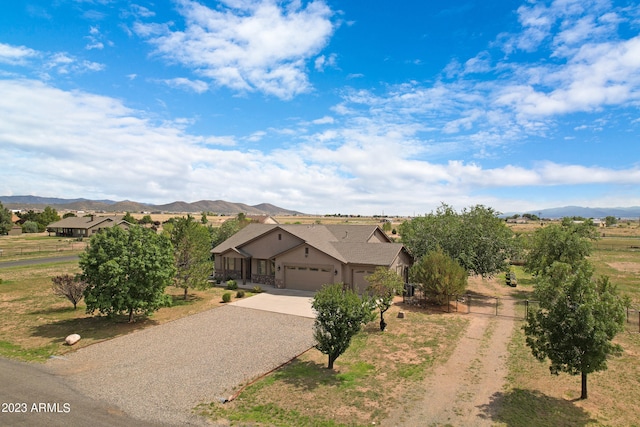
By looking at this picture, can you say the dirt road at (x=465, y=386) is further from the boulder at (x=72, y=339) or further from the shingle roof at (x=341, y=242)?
the boulder at (x=72, y=339)

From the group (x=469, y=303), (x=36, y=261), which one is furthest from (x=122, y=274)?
(x=36, y=261)

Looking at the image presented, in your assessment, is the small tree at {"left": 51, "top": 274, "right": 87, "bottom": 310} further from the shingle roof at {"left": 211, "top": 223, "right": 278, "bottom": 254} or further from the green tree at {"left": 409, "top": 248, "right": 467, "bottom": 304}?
the green tree at {"left": 409, "top": 248, "right": 467, "bottom": 304}

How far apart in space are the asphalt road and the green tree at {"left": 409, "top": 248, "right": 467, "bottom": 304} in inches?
834

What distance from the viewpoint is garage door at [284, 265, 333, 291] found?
3304 cm

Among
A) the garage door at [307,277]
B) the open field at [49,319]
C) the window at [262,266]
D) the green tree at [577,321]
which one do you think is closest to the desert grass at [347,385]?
the green tree at [577,321]

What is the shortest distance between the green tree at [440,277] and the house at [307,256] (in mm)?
3548

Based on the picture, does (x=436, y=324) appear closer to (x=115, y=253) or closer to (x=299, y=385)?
(x=299, y=385)

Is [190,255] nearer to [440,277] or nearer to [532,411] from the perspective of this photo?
[440,277]

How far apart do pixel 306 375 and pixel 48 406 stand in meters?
9.65

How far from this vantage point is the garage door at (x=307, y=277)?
33.0m

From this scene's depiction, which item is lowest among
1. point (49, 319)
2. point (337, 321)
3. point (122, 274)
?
point (49, 319)

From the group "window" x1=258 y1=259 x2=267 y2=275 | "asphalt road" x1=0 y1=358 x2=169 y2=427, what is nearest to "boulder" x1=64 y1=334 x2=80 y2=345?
"asphalt road" x1=0 y1=358 x2=169 y2=427

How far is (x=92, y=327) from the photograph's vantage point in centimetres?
2244

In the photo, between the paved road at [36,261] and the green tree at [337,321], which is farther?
the paved road at [36,261]
